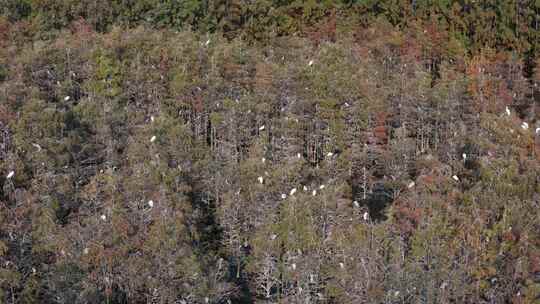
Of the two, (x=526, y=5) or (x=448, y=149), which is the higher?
(x=526, y=5)

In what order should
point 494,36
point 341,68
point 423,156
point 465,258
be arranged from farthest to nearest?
point 494,36, point 341,68, point 423,156, point 465,258

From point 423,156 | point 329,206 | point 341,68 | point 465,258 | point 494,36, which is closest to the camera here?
point 465,258

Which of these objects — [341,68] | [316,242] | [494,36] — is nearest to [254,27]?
[341,68]

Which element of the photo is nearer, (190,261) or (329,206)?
(190,261)

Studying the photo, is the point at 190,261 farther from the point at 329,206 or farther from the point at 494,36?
the point at 494,36

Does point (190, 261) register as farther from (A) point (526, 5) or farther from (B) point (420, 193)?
(A) point (526, 5)

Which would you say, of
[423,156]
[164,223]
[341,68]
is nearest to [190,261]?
[164,223]
